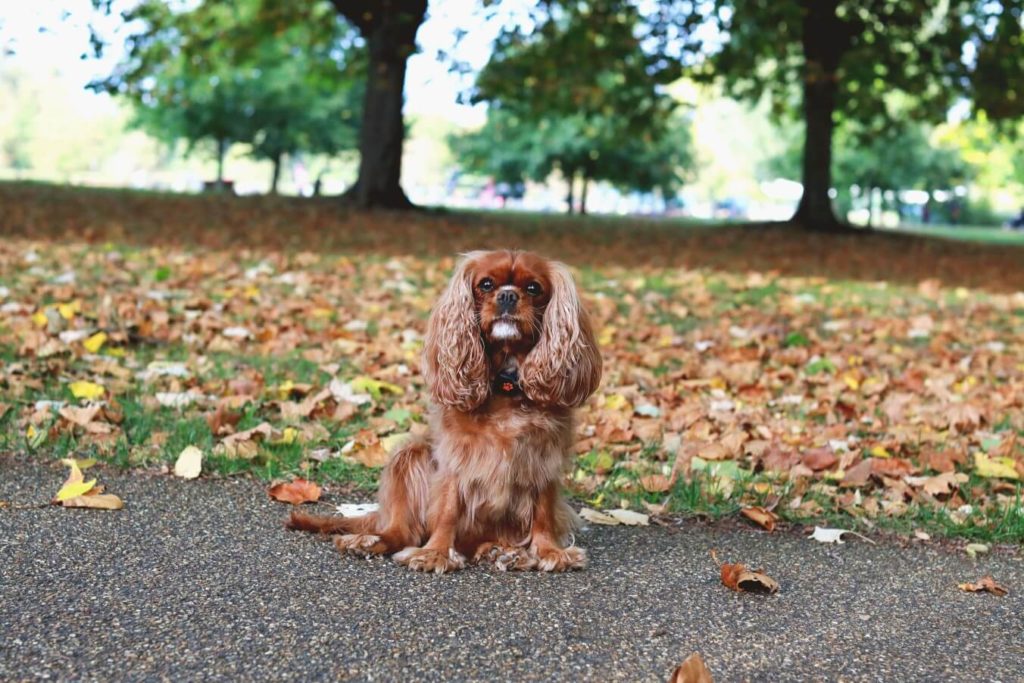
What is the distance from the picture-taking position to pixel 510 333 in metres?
3.71

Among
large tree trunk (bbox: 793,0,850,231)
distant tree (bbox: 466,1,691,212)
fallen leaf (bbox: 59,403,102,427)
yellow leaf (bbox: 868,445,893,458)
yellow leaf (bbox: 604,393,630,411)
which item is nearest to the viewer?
fallen leaf (bbox: 59,403,102,427)

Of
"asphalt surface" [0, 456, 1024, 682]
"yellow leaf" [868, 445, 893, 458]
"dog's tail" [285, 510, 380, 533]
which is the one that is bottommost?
"asphalt surface" [0, 456, 1024, 682]

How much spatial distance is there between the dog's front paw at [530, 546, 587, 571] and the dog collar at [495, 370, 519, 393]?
585 mm

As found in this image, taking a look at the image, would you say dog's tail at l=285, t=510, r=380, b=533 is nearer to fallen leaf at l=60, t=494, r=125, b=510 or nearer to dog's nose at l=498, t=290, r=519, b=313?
fallen leaf at l=60, t=494, r=125, b=510

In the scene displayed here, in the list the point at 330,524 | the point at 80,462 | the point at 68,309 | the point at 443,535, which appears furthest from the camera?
the point at 68,309

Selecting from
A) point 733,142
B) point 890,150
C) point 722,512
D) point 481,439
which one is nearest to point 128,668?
point 481,439

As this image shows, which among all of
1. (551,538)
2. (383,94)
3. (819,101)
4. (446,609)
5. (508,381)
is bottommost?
(446,609)

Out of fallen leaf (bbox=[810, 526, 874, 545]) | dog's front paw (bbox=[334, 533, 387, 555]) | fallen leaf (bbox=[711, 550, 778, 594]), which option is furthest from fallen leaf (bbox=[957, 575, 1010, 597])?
dog's front paw (bbox=[334, 533, 387, 555])

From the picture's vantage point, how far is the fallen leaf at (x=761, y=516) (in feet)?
14.9

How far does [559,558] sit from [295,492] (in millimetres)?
1251

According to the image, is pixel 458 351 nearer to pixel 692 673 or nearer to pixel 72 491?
pixel 692 673

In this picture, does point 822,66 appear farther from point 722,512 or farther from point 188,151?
point 188,151

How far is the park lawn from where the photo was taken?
16.3 ft

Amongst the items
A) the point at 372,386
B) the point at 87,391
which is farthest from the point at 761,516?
the point at 87,391
